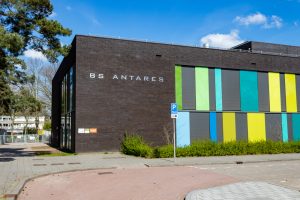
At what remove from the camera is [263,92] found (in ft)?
105

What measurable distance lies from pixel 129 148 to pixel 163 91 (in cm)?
601

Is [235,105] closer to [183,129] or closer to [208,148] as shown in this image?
[183,129]

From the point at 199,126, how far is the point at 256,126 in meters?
5.32

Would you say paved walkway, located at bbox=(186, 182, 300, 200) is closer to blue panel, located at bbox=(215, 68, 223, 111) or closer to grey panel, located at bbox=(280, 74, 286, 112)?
blue panel, located at bbox=(215, 68, 223, 111)

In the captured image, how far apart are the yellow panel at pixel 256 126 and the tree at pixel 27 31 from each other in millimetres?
16423

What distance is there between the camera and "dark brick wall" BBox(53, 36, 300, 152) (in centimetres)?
2602

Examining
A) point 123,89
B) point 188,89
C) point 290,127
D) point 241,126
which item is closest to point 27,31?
point 123,89

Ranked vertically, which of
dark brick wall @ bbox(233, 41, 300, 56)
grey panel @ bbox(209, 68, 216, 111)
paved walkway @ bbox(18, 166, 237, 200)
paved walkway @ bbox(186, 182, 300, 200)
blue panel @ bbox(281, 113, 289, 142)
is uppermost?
dark brick wall @ bbox(233, 41, 300, 56)

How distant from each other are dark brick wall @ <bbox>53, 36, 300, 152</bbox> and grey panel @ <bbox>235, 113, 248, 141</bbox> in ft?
15.2

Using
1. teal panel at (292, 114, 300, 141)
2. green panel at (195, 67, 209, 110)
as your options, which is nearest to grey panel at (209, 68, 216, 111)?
green panel at (195, 67, 209, 110)

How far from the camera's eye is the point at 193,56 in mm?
29562

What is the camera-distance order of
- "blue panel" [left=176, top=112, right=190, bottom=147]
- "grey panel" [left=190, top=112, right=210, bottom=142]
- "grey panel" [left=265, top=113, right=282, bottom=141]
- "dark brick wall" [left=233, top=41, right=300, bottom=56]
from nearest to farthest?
"blue panel" [left=176, top=112, right=190, bottom=147] → "grey panel" [left=190, top=112, right=210, bottom=142] → "grey panel" [left=265, top=113, right=282, bottom=141] → "dark brick wall" [left=233, top=41, right=300, bottom=56]

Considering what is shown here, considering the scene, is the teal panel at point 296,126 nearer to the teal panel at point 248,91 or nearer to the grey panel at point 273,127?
the grey panel at point 273,127

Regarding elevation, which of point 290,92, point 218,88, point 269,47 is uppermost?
point 269,47
